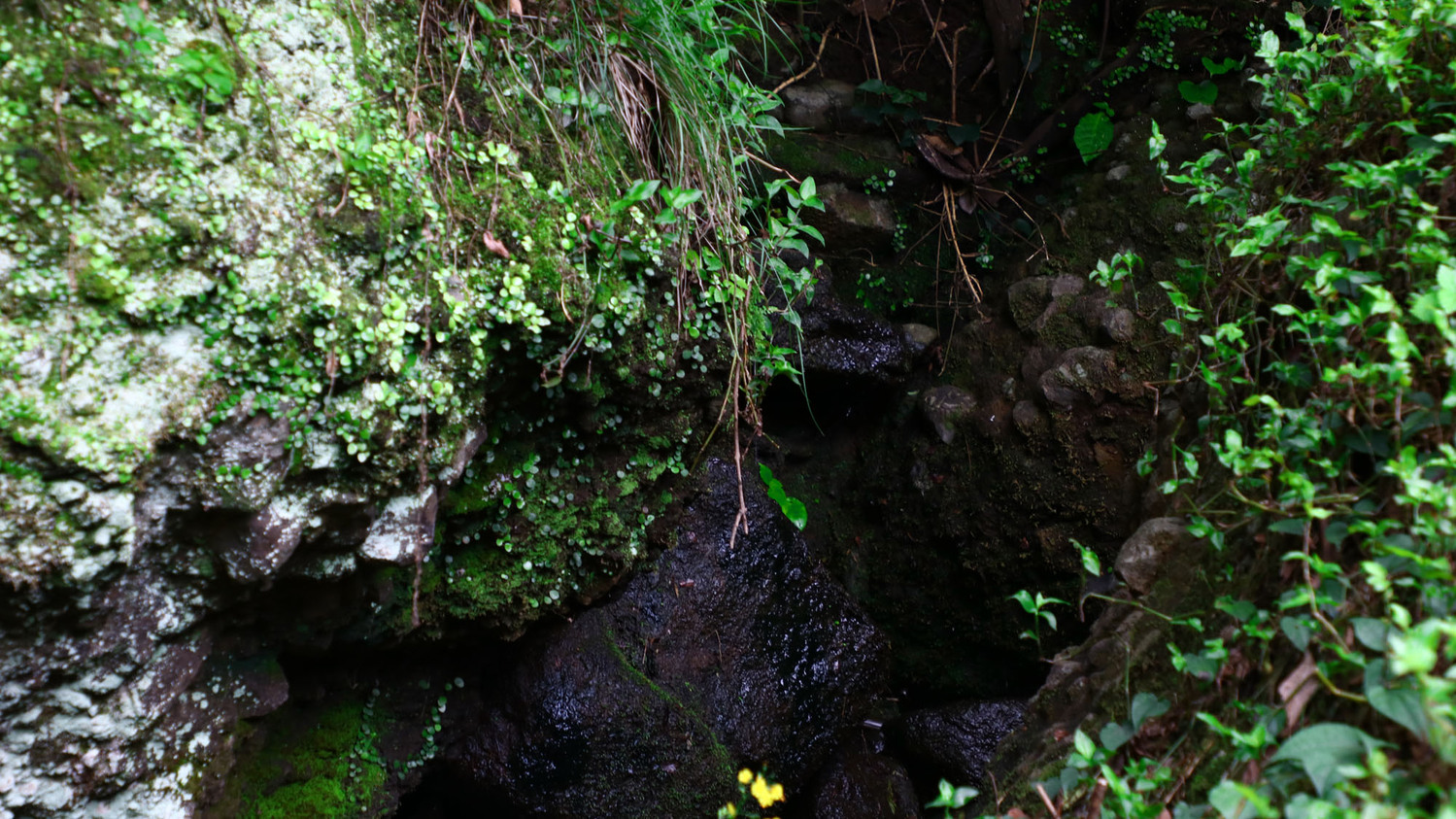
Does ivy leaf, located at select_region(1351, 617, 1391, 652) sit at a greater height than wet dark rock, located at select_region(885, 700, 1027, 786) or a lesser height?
greater

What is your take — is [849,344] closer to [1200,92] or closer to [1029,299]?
[1029,299]

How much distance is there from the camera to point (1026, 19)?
4.00 meters

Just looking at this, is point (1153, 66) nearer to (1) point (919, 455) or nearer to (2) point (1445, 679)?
(1) point (919, 455)

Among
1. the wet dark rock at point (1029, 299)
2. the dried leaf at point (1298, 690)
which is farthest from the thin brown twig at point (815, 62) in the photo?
the dried leaf at point (1298, 690)

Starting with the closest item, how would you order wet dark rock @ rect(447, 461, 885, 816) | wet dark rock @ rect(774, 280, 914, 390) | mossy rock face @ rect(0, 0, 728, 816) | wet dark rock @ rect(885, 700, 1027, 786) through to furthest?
mossy rock face @ rect(0, 0, 728, 816), wet dark rock @ rect(447, 461, 885, 816), wet dark rock @ rect(885, 700, 1027, 786), wet dark rock @ rect(774, 280, 914, 390)

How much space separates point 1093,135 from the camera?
3.84 m

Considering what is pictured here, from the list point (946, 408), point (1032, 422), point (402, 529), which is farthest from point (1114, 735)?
point (946, 408)

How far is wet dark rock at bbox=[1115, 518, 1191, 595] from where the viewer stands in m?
1.77

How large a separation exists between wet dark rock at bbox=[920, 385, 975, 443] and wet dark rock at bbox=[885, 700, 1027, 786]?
1276 millimetres

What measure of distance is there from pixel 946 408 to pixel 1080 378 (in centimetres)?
66

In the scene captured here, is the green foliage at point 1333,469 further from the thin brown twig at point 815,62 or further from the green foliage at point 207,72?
the thin brown twig at point 815,62

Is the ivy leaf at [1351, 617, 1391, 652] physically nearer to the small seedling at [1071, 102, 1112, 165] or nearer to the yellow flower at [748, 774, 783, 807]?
the yellow flower at [748, 774, 783, 807]

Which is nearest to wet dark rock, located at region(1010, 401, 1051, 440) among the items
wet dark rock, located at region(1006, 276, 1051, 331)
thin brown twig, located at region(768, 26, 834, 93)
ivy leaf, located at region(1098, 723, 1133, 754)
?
wet dark rock, located at region(1006, 276, 1051, 331)

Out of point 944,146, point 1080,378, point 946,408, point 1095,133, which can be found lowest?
point 946,408
